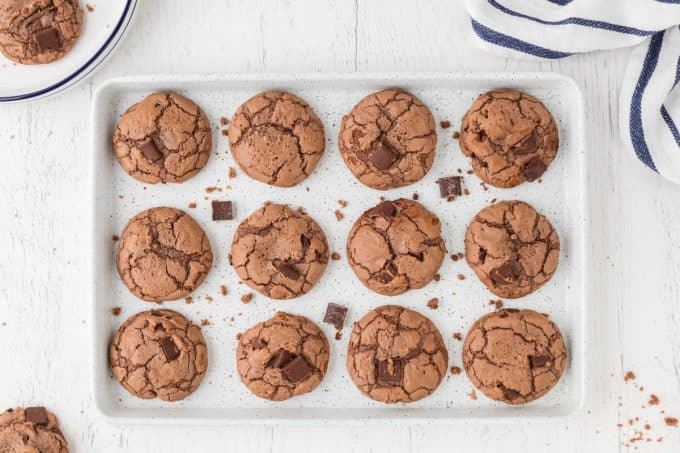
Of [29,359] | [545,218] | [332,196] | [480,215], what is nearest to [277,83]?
[332,196]

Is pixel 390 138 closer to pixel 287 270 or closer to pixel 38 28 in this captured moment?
pixel 287 270

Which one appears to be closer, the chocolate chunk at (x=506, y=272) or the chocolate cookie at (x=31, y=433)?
the chocolate chunk at (x=506, y=272)

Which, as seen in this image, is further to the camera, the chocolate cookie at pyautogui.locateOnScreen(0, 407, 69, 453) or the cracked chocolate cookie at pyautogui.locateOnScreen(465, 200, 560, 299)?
the chocolate cookie at pyautogui.locateOnScreen(0, 407, 69, 453)

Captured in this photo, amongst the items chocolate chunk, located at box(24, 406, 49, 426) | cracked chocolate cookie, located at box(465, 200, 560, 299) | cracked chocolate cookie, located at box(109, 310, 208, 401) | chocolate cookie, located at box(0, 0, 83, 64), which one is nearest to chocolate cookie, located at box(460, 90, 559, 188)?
cracked chocolate cookie, located at box(465, 200, 560, 299)

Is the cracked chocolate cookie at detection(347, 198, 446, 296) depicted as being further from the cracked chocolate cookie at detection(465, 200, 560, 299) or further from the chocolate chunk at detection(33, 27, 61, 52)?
the chocolate chunk at detection(33, 27, 61, 52)

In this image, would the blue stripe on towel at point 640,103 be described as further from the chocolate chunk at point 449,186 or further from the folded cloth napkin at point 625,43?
the chocolate chunk at point 449,186

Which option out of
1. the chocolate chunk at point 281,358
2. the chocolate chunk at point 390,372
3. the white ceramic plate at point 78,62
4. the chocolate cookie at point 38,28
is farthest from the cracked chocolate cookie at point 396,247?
the chocolate cookie at point 38,28

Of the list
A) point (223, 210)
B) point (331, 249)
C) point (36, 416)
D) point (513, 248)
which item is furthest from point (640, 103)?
point (36, 416)

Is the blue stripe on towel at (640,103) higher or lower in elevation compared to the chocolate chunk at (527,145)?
higher
